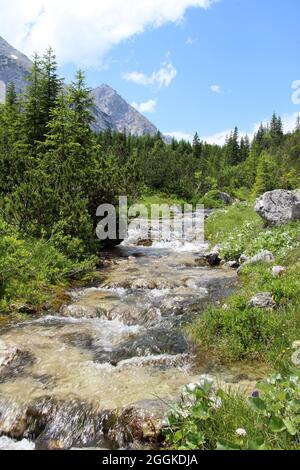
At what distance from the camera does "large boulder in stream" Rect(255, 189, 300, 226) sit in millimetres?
17609

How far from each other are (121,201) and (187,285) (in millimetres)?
7062

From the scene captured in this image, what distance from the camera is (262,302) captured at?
27.9ft

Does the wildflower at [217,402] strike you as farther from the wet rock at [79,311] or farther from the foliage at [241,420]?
the wet rock at [79,311]

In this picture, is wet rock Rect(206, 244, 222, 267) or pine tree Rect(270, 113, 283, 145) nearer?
wet rock Rect(206, 244, 222, 267)

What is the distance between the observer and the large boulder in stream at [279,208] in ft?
57.8

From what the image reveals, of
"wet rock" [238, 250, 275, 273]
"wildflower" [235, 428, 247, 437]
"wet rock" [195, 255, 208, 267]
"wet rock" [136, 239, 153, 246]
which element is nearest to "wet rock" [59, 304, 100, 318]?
"wet rock" [238, 250, 275, 273]

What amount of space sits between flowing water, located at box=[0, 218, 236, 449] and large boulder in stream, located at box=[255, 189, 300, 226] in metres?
5.75

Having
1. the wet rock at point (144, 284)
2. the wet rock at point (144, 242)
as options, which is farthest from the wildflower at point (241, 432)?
the wet rock at point (144, 242)

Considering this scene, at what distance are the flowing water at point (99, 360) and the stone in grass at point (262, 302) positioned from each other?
168 cm

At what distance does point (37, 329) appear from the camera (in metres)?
9.13

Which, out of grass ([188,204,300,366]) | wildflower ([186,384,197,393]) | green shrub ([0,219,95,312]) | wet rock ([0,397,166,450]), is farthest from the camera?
green shrub ([0,219,95,312])

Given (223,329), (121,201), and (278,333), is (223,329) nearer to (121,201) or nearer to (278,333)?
(278,333)

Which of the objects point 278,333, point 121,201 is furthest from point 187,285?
point 121,201

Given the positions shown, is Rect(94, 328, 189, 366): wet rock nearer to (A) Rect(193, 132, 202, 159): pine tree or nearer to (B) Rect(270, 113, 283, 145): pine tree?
(A) Rect(193, 132, 202, 159): pine tree
